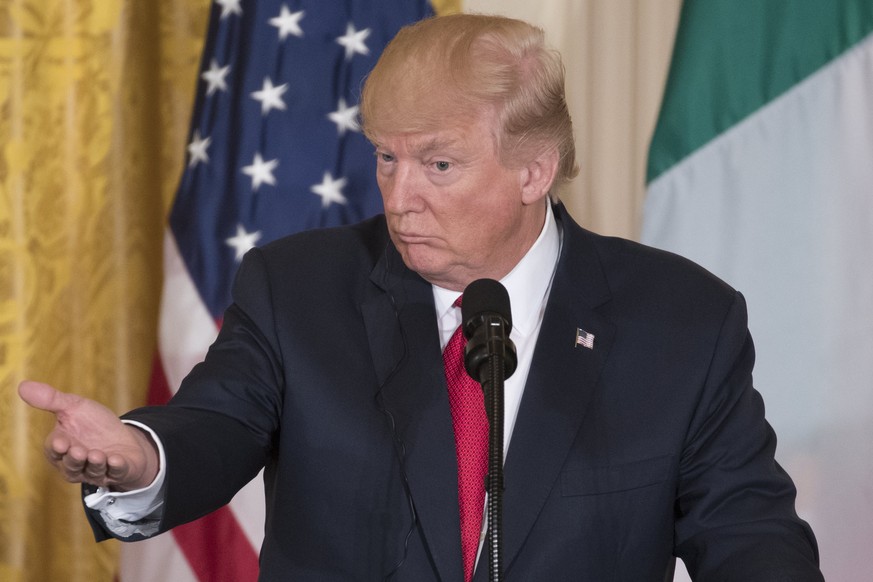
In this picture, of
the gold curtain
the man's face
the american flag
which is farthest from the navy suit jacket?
the gold curtain

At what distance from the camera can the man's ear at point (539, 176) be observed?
2000 millimetres

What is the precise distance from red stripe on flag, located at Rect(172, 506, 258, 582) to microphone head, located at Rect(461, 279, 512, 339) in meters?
1.80

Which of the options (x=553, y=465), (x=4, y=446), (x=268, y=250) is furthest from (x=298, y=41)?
(x=553, y=465)

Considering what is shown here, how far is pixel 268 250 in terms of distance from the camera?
6.75 feet

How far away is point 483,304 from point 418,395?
52 centimetres

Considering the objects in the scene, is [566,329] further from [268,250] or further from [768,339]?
[768,339]

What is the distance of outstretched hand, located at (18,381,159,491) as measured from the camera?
140 cm

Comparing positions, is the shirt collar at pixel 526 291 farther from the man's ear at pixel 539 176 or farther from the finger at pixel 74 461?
the finger at pixel 74 461

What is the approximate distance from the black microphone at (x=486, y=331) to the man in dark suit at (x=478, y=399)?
1.58 ft

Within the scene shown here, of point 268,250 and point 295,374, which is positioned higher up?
point 268,250

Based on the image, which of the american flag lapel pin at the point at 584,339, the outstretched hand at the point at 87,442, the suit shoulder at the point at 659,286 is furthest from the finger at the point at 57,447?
the suit shoulder at the point at 659,286

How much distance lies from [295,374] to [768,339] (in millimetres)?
1586

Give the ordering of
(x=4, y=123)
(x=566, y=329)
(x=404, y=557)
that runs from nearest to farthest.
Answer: (x=404, y=557)
(x=566, y=329)
(x=4, y=123)

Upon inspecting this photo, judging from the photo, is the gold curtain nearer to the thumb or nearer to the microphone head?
the thumb
